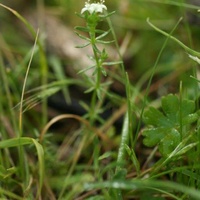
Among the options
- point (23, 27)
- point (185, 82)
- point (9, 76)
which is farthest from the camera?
point (23, 27)

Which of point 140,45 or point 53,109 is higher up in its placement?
point 140,45

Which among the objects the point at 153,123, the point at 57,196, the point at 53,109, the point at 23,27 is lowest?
the point at 57,196

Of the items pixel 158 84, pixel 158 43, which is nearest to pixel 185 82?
pixel 158 84

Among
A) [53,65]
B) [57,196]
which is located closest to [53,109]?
[53,65]

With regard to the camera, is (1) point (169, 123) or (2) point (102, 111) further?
(2) point (102, 111)

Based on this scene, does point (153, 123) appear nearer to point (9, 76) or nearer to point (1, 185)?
point (1, 185)

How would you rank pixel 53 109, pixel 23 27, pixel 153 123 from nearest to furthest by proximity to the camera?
pixel 153 123 < pixel 53 109 < pixel 23 27

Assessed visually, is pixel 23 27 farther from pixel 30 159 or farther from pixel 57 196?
pixel 57 196

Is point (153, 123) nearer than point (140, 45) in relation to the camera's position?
Yes
